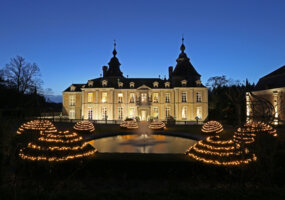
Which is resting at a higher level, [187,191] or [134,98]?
[134,98]

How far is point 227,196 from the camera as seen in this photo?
12.8 feet

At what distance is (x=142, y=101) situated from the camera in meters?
28.9

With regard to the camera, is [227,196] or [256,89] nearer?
[227,196]

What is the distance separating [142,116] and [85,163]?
2266 centimetres

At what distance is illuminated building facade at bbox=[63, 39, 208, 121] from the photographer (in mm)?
28453

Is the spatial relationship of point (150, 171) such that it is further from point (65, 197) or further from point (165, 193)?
point (65, 197)

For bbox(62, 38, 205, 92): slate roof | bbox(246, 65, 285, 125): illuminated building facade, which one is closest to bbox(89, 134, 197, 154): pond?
bbox(246, 65, 285, 125): illuminated building facade

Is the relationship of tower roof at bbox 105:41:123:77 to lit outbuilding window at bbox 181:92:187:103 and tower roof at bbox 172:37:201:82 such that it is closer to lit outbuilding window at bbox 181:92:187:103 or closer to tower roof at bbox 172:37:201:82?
tower roof at bbox 172:37:201:82

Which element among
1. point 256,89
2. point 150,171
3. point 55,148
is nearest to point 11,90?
point 55,148

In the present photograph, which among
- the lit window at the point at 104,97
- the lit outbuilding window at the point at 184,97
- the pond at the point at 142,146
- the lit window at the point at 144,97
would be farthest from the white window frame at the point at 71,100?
the pond at the point at 142,146

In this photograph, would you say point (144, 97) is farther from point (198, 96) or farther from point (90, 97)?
point (90, 97)

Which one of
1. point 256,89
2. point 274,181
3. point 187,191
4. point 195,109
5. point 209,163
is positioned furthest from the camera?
point 195,109

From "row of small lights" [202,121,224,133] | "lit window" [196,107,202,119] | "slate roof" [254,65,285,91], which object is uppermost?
"slate roof" [254,65,285,91]

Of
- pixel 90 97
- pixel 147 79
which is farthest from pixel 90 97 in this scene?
pixel 147 79
